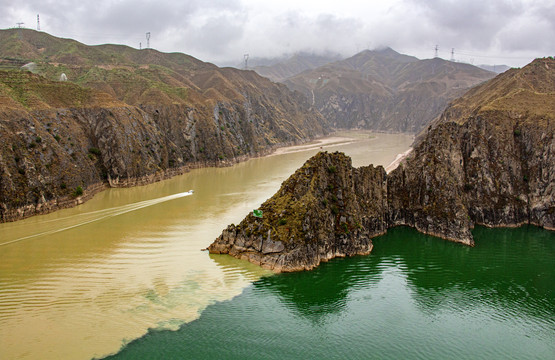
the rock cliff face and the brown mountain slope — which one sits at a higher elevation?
the brown mountain slope

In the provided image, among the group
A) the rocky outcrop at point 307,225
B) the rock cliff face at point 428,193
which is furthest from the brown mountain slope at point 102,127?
the rock cliff face at point 428,193

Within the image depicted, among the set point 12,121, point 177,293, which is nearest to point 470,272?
point 177,293

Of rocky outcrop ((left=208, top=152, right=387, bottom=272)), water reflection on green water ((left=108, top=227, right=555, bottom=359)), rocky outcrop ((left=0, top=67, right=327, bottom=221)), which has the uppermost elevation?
rocky outcrop ((left=0, top=67, right=327, bottom=221))

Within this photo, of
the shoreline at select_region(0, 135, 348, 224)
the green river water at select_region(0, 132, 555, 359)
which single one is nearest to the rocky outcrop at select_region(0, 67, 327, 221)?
the shoreline at select_region(0, 135, 348, 224)

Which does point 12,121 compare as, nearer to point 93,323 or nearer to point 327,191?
point 93,323

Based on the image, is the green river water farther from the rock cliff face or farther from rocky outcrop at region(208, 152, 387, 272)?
the rock cliff face

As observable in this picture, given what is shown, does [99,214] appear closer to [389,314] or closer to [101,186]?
[101,186]
